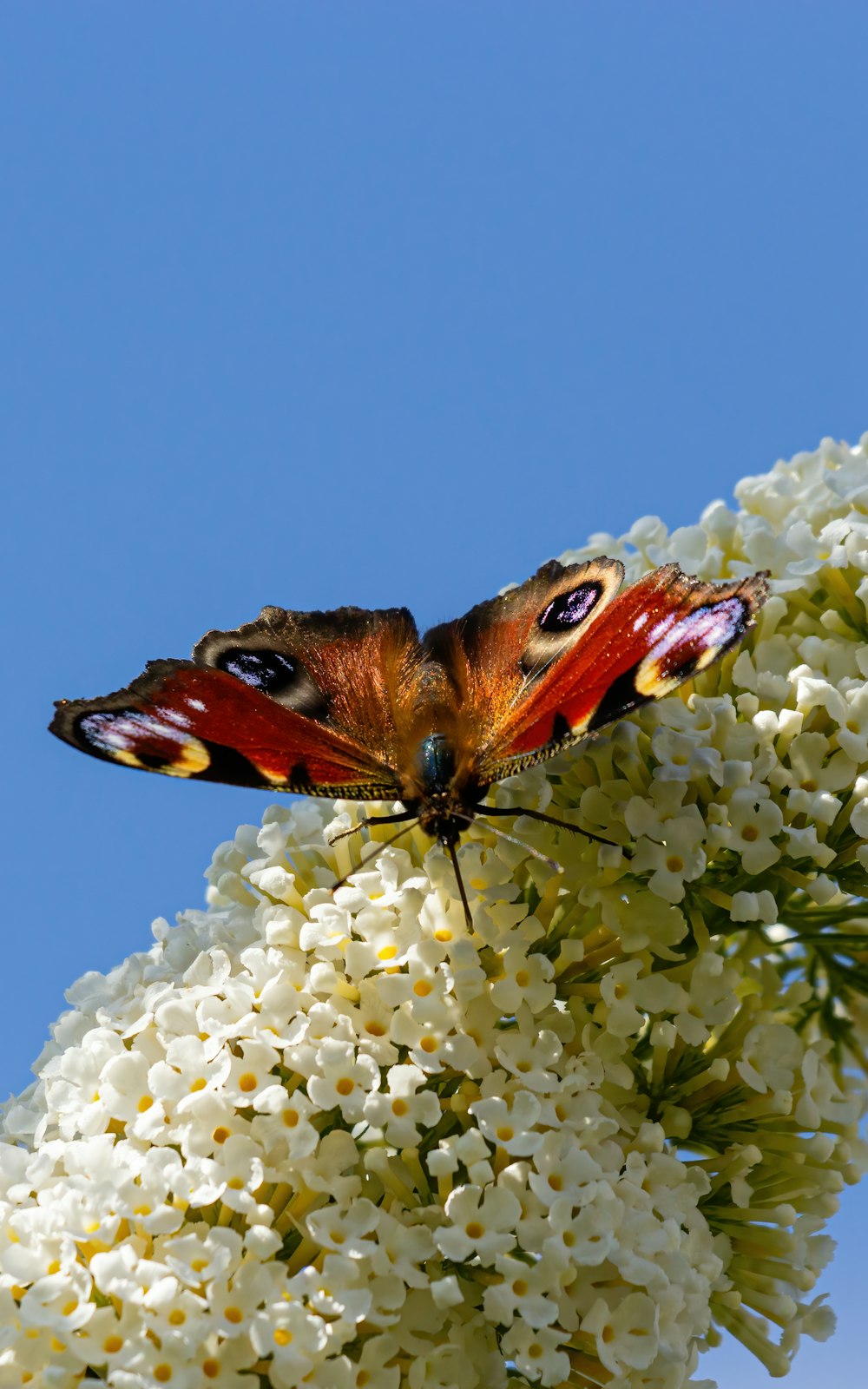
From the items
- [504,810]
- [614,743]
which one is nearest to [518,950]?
[504,810]

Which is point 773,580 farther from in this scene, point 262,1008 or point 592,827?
point 262,1008

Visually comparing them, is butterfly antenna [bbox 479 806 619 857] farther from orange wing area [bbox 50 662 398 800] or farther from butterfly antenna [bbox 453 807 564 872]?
orange wing area [bbox 50 662 398 800]

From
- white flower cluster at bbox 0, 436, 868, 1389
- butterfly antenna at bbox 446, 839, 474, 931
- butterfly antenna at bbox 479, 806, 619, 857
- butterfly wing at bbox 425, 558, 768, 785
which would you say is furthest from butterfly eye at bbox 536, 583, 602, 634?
butterfly antenna at bbox 446, 839, 474, 931

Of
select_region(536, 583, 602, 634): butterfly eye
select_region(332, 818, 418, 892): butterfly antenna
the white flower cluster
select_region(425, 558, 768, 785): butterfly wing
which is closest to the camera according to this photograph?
the white flower cluster

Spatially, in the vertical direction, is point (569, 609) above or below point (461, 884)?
above

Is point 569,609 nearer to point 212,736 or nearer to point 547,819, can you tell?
point 547,819

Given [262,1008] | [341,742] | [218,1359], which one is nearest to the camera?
[218,1359]

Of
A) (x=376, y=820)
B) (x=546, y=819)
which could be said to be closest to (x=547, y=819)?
(x=546, y=819)
